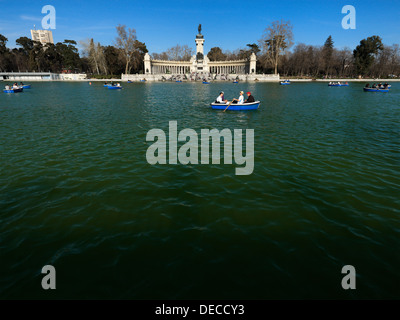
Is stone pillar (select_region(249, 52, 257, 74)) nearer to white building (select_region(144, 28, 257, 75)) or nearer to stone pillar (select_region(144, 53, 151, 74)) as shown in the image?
white building (select_region(144, 28, 257, 75))

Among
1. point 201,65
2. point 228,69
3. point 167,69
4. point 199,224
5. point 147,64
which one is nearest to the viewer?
point 199,224

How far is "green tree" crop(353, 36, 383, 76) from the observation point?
102m

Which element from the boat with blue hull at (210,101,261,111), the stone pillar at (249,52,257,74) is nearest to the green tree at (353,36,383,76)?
the stone pillar at (249,52,257,74)

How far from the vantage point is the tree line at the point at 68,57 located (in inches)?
4491

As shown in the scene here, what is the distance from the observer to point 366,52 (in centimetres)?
10412

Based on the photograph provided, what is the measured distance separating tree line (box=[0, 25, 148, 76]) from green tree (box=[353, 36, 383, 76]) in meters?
102

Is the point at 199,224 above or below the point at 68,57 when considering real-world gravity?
below

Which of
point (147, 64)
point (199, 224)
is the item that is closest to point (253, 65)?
point (147, 64)

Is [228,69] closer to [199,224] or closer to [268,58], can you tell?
[268,58]

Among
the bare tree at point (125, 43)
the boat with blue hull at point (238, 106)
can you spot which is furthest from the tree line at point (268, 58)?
the boat with blue hull at point (238, 106)

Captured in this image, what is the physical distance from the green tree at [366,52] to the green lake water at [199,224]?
119 meters

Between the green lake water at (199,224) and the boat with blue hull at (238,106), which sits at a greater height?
the boat with blue hull at (238,106)

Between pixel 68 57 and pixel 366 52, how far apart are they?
143441mm

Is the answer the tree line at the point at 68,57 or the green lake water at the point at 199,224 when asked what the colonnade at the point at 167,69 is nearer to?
the tree line at the point at 68,57
